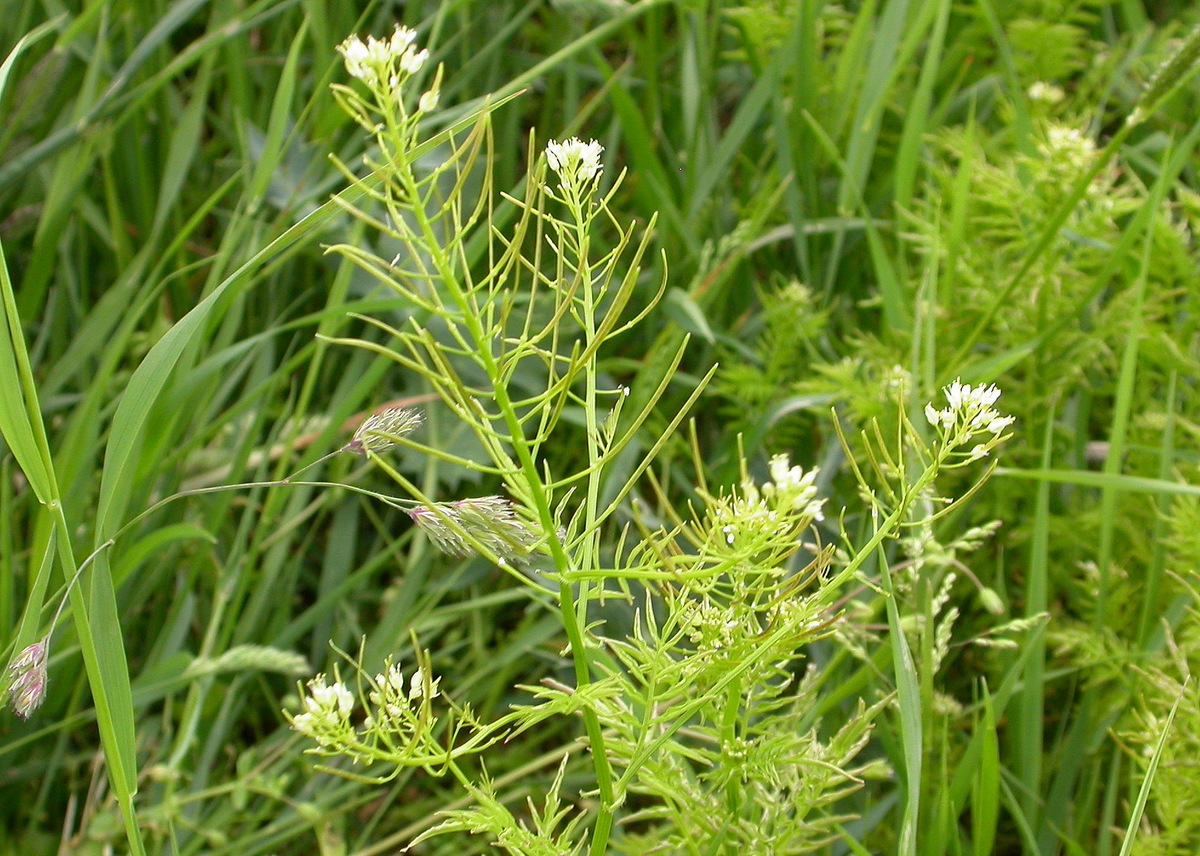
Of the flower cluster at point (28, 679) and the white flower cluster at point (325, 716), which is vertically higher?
the white flower cluster at point (325, 716)

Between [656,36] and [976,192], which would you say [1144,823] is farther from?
[656,36]

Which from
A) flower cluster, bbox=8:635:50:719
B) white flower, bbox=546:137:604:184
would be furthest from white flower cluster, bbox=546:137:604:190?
flower cluster, bbox=8:635:50:719

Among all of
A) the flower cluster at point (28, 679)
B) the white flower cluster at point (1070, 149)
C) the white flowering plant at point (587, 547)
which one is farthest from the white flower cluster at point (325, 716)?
the white flower cluster at point (1070, 149)

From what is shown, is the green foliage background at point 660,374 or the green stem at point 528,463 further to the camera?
the green foliage background at point 660,374

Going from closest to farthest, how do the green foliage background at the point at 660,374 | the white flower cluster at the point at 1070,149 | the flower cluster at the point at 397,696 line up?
the flower cluster at the point at 397,696, the green foliage background at the point at 660,374, the white flower cluster at the point at 1070,149

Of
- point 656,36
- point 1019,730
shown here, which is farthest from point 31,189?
point 1019,730

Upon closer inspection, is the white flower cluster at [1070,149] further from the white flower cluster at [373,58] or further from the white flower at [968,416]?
the white flower cluster at [373,58]

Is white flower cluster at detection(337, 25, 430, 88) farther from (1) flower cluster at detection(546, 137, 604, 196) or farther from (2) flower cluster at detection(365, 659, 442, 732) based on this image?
(2) flower cluster at detection(365, 659, 442, 732)

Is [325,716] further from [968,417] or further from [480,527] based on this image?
[968,417]
